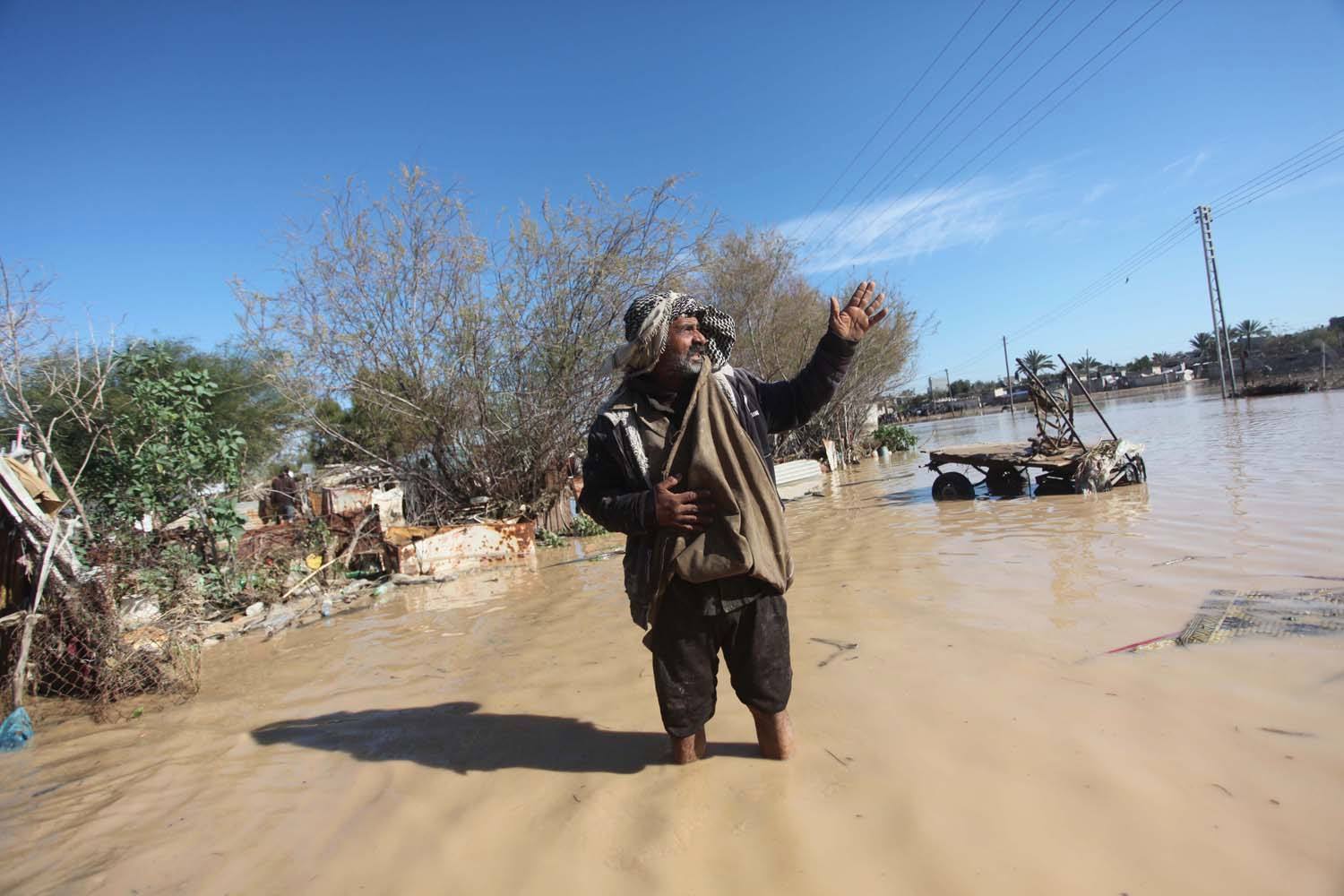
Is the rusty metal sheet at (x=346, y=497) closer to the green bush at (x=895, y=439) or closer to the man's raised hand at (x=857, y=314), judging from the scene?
the man's raised hand at (x=857, y=314)

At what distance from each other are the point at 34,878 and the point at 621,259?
933 centimetres

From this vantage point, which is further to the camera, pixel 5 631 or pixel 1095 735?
pixel 5 631

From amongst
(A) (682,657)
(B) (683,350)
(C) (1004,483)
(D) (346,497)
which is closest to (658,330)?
(B) (683,350)

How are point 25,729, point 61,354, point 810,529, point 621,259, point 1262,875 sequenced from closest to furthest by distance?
point 1262,875 → point 25,729 → point 61,354 → point 810,529 → point 621,259

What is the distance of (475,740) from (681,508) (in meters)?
1.70

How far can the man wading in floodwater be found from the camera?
2088 millimetres

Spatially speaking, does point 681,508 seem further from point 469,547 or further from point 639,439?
point 469,547

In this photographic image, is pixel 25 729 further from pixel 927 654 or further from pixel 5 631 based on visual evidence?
pixel 927 654

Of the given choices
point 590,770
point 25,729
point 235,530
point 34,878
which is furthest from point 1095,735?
point 235,530

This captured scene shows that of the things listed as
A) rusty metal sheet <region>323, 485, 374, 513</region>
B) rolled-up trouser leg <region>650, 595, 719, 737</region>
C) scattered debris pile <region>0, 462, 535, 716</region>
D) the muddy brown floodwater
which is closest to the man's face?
rolled-up trouser leg <region>650, 595, 719, 737</region>

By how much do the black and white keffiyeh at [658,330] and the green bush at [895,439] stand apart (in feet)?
80.6

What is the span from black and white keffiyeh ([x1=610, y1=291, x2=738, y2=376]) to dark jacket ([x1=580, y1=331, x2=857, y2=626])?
94mm

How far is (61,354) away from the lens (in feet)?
19.7

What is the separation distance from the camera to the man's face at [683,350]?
2.24 metres
